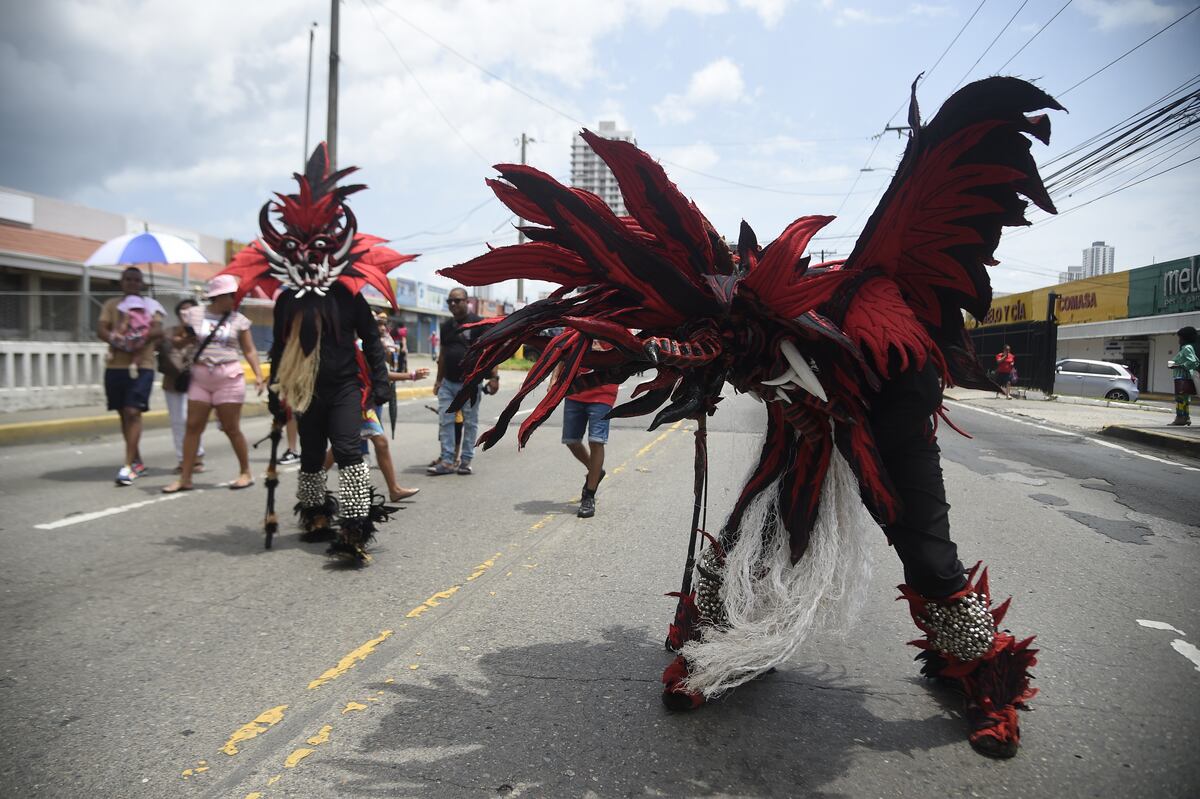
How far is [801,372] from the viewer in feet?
7.85

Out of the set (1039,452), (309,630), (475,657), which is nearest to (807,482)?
(475,657)

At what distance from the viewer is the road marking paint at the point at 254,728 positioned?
2529 millimetres

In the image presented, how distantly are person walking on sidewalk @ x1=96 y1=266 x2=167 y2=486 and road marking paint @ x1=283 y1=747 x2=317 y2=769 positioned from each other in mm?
5821

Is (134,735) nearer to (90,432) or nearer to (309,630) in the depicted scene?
(309,630)

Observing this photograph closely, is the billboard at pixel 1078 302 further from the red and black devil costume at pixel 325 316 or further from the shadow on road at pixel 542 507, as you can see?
the red and black devil costume at pixel 325 316

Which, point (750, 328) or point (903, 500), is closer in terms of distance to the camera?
point (750, 328)

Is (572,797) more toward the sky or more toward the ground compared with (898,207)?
Answer: more toward the ground

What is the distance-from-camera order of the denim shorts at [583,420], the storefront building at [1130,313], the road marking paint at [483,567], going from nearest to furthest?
the road marking paint at [483,567]
the denim shorts at [583,420]
the storefront building at [1130,313]

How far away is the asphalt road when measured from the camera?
2.38 m

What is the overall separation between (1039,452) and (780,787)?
386 inches

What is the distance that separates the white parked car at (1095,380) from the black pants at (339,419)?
79.9 ft

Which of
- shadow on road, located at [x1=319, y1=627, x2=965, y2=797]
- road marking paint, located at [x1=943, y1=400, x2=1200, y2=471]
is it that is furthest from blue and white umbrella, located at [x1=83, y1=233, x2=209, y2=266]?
road marking paint, located at [x1=943, y1=400, x2=1200, y2=471]

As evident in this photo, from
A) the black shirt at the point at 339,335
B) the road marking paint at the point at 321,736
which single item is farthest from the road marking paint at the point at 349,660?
the black shirt at the point at 339,335

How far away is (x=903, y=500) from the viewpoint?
2609 millimetres
